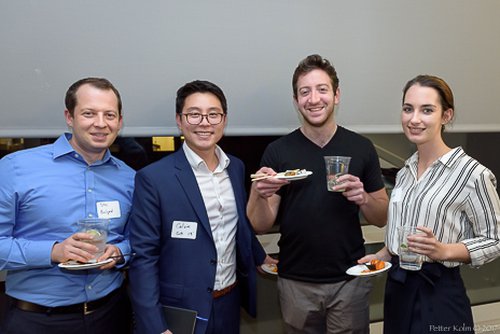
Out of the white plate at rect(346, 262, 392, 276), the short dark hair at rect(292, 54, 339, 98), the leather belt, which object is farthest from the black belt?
the short dark hair at rect(292, 54, 339, 98)

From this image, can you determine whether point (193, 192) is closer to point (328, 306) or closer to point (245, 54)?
point (328, 306)

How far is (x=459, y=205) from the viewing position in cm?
160

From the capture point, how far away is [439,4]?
2.63 metres

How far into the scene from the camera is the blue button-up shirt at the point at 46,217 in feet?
5.06

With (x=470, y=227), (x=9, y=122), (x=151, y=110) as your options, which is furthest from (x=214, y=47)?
(x=470, y=227)

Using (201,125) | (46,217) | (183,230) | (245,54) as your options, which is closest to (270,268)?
(183,230)

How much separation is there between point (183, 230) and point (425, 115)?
113cm

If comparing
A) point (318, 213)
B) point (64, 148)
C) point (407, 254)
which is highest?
point (64, 148)

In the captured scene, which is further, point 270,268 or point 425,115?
point 270,268

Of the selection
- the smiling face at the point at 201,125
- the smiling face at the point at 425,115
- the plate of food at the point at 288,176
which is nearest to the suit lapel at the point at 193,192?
the smiling face at the point at 201,125

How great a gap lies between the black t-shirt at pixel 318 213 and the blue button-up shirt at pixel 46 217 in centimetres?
78

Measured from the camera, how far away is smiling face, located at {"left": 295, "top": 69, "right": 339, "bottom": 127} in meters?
1.87

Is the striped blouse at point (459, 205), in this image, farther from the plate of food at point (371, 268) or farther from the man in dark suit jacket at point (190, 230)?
the man in dark suit jacket at point (190, 230)

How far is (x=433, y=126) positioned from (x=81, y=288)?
160 centimetres
